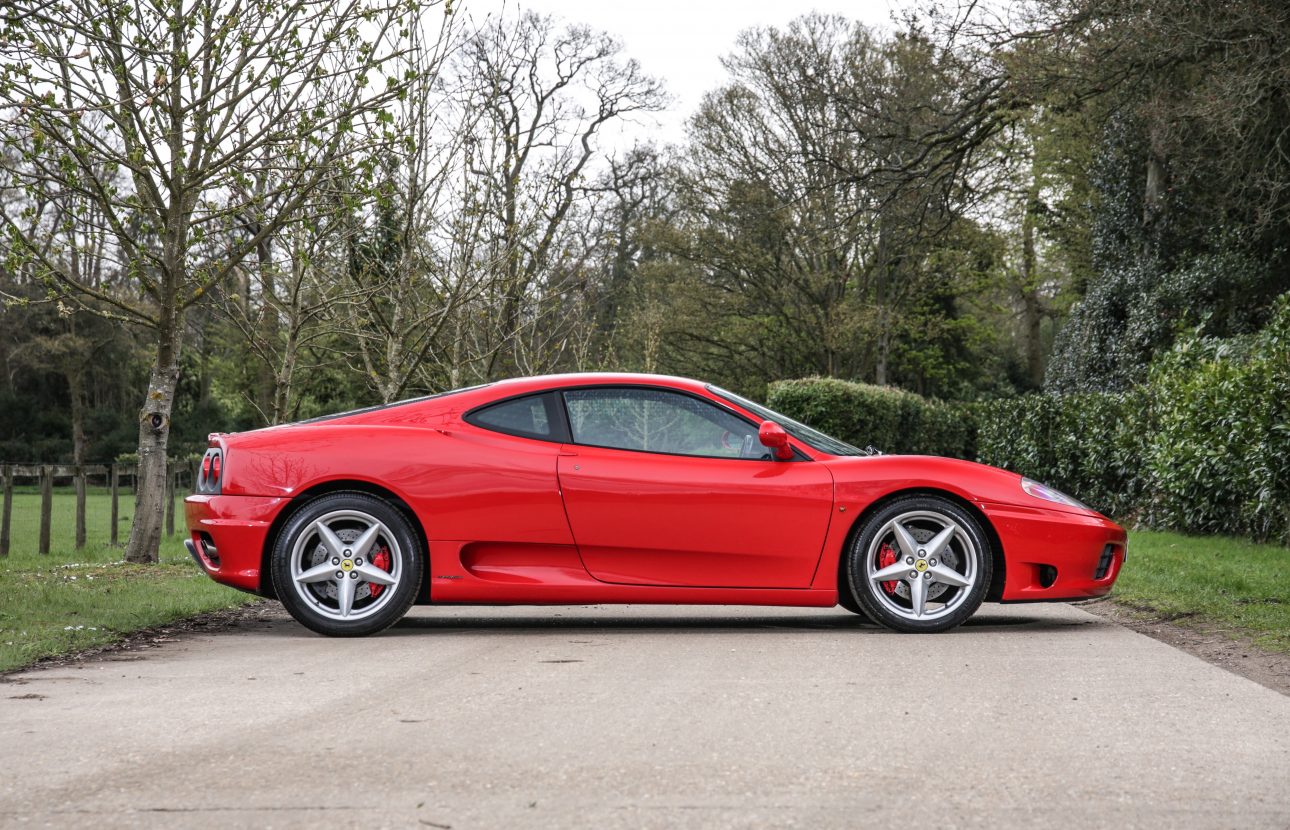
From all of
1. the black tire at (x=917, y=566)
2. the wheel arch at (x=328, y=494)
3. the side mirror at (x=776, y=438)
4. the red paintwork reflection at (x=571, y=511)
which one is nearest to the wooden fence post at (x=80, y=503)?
the red paintwork reflection at (x=571, y=511)

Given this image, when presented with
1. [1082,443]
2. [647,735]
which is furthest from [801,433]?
[1082,443]

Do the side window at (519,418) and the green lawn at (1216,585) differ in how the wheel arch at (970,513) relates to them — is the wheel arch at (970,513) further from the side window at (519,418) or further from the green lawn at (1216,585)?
the side window at (519,418)

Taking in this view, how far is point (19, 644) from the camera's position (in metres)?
6.90

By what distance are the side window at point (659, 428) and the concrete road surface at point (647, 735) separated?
106 cm

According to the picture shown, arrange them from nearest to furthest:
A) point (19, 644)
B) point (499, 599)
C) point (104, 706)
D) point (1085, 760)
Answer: point (1085, 760) < point (104, 706) < point (19, 644) < point (499, 599)

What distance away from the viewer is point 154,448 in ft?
42.1

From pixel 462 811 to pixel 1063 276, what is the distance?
4952 centimetres

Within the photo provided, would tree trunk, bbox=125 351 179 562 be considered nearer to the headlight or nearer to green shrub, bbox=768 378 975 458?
the headlight

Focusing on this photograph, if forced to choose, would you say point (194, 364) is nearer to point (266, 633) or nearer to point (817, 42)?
point (817, 42)

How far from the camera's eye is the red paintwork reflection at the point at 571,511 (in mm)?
7508

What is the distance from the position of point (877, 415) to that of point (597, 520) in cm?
1756

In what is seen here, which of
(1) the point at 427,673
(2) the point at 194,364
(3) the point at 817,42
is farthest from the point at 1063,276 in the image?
(1) the point at 427,673

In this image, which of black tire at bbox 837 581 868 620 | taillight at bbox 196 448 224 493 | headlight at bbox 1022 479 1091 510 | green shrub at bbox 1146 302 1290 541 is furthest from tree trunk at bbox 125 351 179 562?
green shrub at bbox 1146 302 1290 541

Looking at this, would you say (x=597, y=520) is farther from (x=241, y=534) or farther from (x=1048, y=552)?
(x=1048, y=552)
